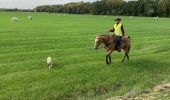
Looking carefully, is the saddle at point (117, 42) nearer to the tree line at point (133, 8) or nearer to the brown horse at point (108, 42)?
the brown horse at point (108, 42)

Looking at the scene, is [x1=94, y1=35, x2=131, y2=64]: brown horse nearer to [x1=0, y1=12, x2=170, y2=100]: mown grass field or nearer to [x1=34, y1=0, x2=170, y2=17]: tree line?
[x1=0, y1=12, x2=170, y2=100]: mown grass field

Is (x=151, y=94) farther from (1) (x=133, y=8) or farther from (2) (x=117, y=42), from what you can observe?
(1) (x=133, y=8)

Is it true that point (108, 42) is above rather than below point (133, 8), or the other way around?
Result: above

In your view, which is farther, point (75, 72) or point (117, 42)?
point (117, 42)

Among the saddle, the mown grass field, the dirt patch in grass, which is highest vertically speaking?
the saddle

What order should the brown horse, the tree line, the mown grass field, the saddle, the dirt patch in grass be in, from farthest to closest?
the tree line, the saddle, the brown horse, the mown grass field, the dirt patch in grass

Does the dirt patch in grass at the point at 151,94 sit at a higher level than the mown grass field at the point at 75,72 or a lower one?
higher

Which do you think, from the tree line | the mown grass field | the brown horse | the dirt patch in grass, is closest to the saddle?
the brown horse

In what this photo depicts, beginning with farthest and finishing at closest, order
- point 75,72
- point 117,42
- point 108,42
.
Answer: point 117,42 < point 108,42 < point 75,72

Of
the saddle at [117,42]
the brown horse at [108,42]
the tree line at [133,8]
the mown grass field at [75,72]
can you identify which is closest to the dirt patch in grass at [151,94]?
the mown grass field at [75,72]

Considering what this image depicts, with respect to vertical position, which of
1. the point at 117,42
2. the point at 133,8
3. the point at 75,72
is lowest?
the point at 133,8

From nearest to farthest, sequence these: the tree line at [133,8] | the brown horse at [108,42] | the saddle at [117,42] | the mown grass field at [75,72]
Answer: the mown grass field at [75,72]
the brown horse at [108,42]
the saddle at [117,42]
the tree line at [133,8]

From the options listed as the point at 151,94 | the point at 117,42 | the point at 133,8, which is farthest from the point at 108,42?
the point at 133,8

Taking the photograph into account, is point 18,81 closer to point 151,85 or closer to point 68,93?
point 68,93
